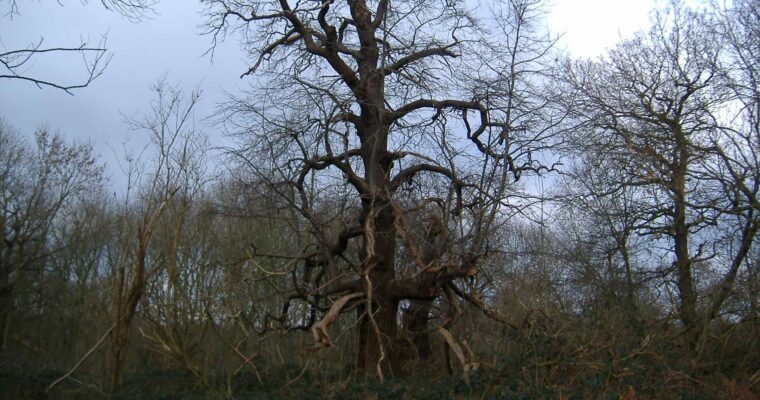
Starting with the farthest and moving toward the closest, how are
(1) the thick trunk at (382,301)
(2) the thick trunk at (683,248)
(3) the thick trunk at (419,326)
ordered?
1. (3) the thick trunk at (419,326)
2. (2) the thick trunk at (683,248)
3. (1) the thick trunk at (382,301)

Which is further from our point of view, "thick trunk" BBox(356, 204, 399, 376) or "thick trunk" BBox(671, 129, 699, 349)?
"thick trunk" BBox(671, 129, 699, 349)

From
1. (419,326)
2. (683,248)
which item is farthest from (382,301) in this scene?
(683,248)

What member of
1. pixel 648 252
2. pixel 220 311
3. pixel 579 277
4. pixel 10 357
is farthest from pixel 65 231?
pixel 648 252

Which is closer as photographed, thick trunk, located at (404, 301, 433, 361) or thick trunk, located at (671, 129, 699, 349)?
thick trunk, located at (671, 129, 699, 349)

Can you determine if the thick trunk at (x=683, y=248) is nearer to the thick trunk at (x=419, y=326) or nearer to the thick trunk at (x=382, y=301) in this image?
the thick trunk at (x=419, y=326)

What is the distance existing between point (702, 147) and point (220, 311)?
11717 mm

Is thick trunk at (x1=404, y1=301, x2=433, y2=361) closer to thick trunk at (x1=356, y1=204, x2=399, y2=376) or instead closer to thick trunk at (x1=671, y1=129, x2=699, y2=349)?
thick trunk at (x1=356, y1=204, x2=399, y2=376)

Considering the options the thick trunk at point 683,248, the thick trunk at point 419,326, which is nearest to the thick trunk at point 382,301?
the thick trunk at point 419,326

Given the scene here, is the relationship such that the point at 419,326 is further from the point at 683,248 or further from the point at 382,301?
the point at 683,248

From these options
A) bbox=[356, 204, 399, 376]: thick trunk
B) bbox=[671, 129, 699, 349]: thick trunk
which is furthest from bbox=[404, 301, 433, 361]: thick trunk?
bbox=[671, 129, 699, 349]: thick trunk

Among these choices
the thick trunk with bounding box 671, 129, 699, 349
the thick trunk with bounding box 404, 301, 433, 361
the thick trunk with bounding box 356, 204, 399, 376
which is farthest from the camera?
the thick trunk with bounding box 404, 301, 433, 361

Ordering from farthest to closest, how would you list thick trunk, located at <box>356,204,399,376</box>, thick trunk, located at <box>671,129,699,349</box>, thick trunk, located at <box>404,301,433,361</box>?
1. thick trunk, located at <box>404,301,433,361</box>
2. thick trunk, located at <box>671,129,699,349</box>
3. thick trunk, located at <box>356,204,399,376</box>

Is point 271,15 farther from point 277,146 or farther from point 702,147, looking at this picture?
point 702,147

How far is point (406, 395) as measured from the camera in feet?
37.7
